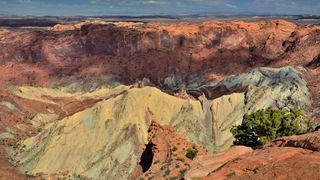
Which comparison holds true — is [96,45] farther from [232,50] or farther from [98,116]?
[98,116]

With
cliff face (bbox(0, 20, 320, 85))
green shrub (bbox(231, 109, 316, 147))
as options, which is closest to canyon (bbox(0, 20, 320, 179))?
cliff face (bbox(0, 20, 320, 85))

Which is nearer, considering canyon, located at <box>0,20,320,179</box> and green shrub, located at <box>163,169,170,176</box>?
green shrub, located at <box>163,169,170,176</box>

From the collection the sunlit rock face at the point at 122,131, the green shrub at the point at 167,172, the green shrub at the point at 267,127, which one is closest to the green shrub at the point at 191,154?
the green shrub at the point at 167,172

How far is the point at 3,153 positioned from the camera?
6569 centimetres

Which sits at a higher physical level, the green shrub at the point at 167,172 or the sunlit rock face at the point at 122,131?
the green shrub at the point at 167,172

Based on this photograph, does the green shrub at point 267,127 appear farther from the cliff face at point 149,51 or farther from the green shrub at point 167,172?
the cliff face at point 149,51

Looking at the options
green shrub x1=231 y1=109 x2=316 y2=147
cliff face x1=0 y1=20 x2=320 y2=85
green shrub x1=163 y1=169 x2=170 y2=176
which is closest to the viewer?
green shrub x1=163 y1=169 x2=170 y2=176

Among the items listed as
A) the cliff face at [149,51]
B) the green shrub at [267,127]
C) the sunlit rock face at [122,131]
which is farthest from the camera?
the cliff face at [149,51]

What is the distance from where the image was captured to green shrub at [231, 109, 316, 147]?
4119 centimetres

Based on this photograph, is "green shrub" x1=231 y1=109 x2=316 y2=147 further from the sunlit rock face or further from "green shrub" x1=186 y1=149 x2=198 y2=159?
the sunlit rock face

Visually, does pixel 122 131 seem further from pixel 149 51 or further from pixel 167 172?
pixel 149 51

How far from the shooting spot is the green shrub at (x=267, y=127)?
4119 cm

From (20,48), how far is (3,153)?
218 ft

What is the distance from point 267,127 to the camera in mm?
41188
